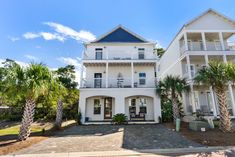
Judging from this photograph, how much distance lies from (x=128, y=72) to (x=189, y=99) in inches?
313

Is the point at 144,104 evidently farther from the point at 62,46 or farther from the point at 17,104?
the point at 17,104

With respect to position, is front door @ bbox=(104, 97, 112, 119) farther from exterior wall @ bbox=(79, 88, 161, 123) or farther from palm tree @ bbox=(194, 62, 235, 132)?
palm tree @ bbox=(194, 62, 235, 132)

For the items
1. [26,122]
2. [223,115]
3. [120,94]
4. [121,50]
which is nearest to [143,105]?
[120,94]

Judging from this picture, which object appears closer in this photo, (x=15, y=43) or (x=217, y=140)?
(x=217, y=140)

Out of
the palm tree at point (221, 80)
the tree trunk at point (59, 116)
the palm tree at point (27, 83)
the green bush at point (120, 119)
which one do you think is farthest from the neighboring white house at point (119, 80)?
the palm tree at point (27, 83)

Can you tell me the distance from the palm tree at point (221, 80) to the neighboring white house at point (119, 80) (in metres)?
5.91

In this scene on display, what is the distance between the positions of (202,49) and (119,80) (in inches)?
422

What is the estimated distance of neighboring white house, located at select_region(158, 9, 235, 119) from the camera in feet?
56.0

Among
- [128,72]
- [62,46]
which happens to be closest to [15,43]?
[62,46]

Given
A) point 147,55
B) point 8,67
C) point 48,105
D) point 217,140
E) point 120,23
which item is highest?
point 120,23

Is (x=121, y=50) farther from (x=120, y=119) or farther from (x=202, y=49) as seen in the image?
(x=202, y=49)

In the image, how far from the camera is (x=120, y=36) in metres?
20.7

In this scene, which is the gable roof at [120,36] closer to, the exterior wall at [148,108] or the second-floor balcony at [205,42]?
the second-floor balcony at [205,42]

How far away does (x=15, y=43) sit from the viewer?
1623 centimetres
